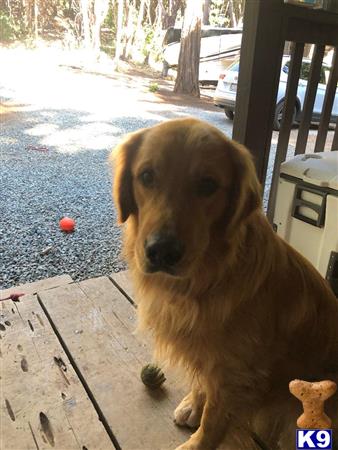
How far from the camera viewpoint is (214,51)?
10211 millimetres

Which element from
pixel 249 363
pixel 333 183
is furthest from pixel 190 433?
pixel 333 183

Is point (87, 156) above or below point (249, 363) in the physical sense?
below

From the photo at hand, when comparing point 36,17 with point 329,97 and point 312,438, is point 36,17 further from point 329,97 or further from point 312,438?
point 312,438

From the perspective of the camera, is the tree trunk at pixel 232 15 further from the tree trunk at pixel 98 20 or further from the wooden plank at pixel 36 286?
the wooden plank at pixel 36 286

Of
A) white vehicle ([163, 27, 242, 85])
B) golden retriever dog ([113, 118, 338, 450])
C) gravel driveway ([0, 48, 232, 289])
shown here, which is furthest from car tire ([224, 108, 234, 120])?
golden retriever dog ([113, 118, 338, 450])

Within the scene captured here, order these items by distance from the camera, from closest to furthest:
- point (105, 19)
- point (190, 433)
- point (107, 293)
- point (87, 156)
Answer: point (190, 433), point (107, 293), point (87, 156), point (105, 19)

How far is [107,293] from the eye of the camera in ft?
7.19

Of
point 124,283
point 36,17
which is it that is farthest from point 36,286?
point 36,17

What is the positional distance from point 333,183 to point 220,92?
6339 mm

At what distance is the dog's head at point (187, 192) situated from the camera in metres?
1.17

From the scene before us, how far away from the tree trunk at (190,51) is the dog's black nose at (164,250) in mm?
8702

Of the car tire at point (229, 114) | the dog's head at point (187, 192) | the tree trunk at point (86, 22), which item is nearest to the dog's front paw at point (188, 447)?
the dog's head at point (187, 192)

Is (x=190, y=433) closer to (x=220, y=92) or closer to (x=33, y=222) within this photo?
(x=33, y=222)

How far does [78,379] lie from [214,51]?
10055 mm
